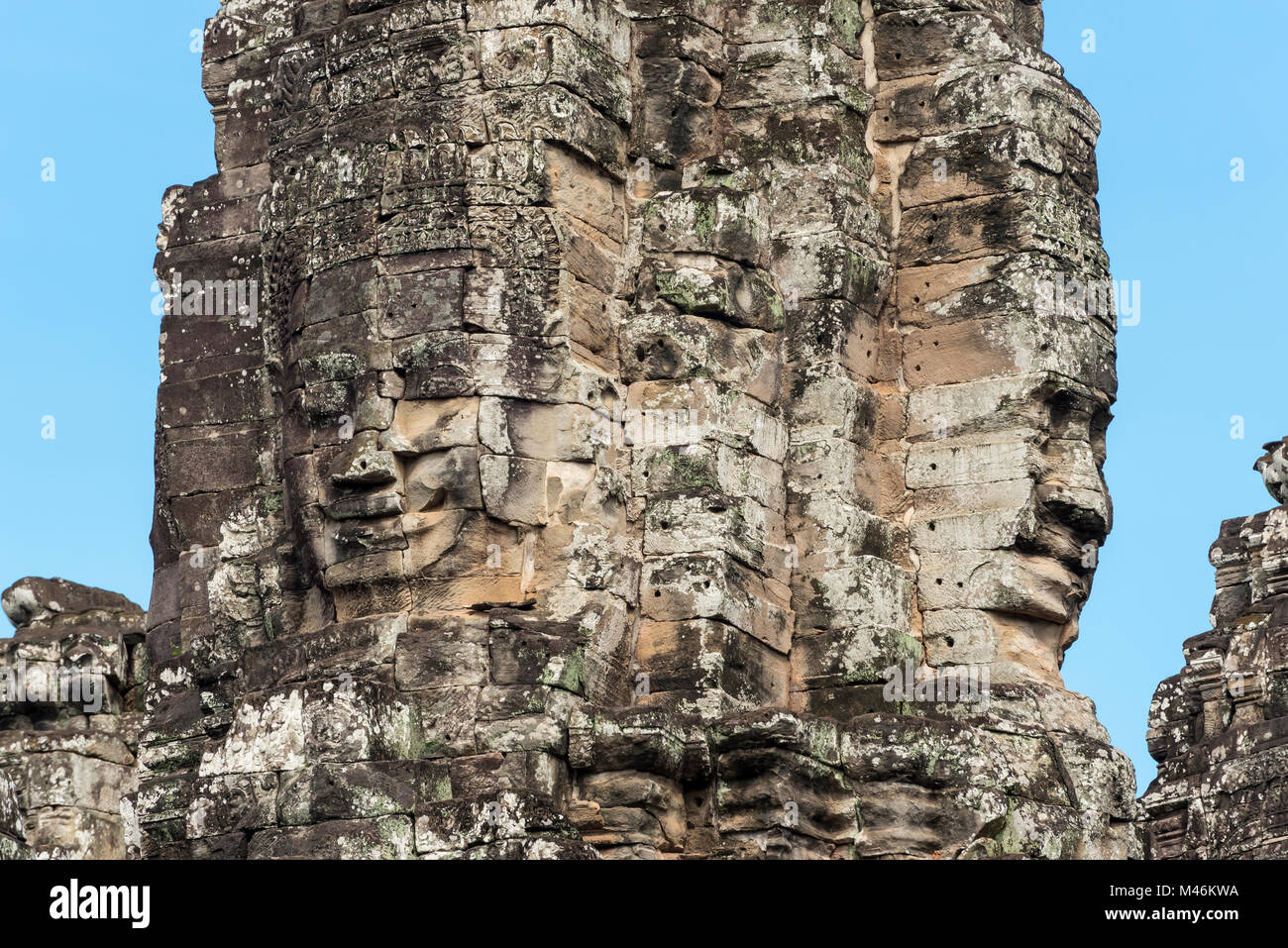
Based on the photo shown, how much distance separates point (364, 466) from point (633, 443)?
6.39 feet

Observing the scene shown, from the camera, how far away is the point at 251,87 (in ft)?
82.7

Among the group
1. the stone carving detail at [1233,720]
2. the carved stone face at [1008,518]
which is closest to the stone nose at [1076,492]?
the carved stone face at [1008,518]

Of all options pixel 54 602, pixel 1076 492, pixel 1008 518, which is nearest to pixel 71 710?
pixel 54 602

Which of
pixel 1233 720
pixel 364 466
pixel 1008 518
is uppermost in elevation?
pixel 364 466

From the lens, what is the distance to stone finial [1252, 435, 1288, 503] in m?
31.9

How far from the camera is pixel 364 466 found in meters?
22.3

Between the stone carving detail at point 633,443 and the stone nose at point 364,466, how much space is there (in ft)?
0.09

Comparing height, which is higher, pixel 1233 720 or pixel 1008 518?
pixel 1008 518

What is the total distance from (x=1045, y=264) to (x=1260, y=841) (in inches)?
341

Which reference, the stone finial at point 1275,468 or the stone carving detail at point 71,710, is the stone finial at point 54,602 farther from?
the stone finial at point 1275,468

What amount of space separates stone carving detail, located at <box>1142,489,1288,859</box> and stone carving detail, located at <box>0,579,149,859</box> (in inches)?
392

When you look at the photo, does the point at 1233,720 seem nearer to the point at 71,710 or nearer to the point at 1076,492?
the point at 1076,492

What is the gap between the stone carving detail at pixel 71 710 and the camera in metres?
28.1
